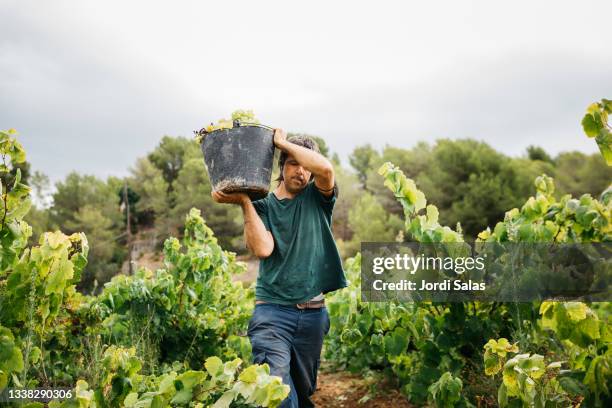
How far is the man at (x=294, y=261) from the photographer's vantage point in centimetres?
245

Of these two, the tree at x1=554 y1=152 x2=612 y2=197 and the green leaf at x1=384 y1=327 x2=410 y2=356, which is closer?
the green leaf at x1=384 y1=327 x2=410 y2=356

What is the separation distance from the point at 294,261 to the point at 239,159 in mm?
559

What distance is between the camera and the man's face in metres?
2.63

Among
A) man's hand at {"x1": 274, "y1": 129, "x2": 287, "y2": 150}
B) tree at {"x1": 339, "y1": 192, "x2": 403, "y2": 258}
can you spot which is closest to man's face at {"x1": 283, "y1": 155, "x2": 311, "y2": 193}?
man's hand at {"x1": 274, "y1": 129, "x2": 287, "y2": 150}

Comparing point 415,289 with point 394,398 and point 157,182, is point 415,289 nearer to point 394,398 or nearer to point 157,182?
point 394,398

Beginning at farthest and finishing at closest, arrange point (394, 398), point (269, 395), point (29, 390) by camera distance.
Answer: point (394, 398), point (29, 390), point (269, 395)

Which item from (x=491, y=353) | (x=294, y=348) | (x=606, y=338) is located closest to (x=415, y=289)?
(x=294, y=348)

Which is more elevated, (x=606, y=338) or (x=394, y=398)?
(x=606, y=338)

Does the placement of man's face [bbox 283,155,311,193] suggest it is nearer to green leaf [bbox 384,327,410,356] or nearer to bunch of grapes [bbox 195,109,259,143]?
bunch of grapes [bbox 195,109,259,143]

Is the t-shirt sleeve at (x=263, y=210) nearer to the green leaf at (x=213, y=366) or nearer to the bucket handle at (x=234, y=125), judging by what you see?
the bucket handle at (x=234, y=125)

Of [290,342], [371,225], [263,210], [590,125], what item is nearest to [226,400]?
[290,342]

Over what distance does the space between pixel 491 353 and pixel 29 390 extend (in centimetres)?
185

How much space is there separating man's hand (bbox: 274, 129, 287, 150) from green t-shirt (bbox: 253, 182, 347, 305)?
306mm

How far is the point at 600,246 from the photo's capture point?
2.75 meters
